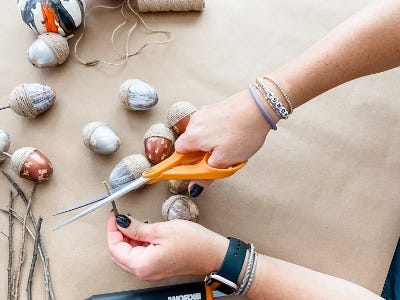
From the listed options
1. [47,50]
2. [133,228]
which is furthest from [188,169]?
[47,50]

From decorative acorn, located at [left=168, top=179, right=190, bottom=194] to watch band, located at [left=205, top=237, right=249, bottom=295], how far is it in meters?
0.13

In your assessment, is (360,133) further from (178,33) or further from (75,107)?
(75,107)

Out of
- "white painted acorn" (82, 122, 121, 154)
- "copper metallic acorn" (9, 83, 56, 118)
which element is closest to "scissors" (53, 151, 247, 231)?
"white painted acorn" (82, 122, 121, 154)

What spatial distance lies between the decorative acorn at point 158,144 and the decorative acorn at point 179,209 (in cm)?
7

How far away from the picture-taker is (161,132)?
34.8 inches

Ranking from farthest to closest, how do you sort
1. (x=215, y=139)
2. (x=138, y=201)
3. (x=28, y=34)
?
(x=28, y=34) < (x=138, y=201) < (x=215, y=139)

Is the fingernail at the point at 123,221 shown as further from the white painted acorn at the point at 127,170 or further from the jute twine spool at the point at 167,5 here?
the jute twine spool at the point at 167,5

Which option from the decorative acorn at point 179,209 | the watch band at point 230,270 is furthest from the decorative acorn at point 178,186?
the watch band at point 230,270

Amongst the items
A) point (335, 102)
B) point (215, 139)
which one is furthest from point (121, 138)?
point (335, 102)

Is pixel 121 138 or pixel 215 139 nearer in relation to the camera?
pixel 215 139

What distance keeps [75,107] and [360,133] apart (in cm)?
49

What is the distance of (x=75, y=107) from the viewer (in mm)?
947

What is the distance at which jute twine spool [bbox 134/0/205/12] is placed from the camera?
3.27 feet

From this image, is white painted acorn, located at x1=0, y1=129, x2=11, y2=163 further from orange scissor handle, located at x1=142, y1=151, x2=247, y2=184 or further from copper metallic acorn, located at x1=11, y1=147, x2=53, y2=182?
orange scissor handle, located at x1=142, y1=151, x2=247, y2=184
